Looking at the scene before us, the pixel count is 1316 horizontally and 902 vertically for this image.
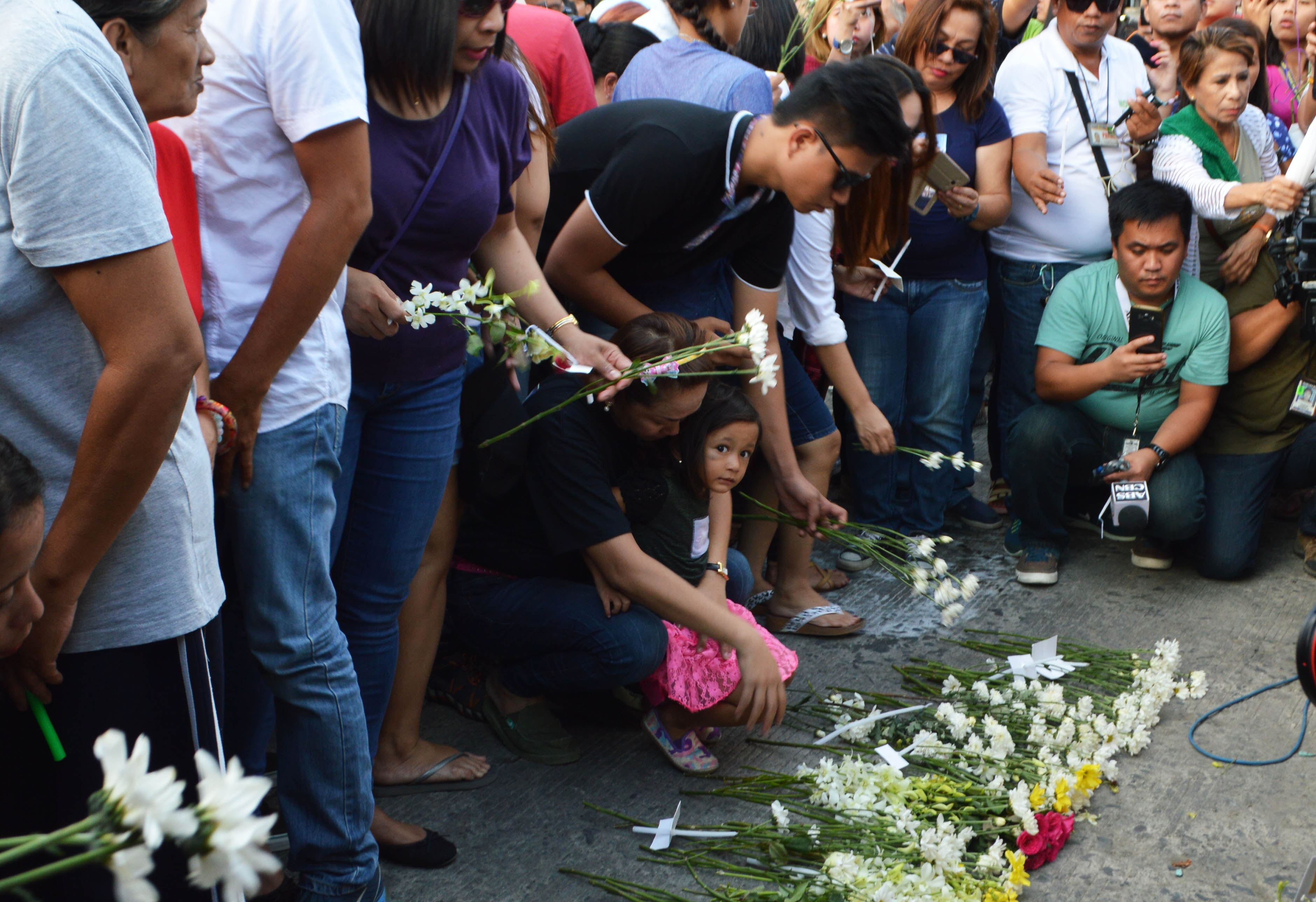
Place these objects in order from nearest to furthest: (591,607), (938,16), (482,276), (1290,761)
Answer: (482,276) → (591,607) → (1290,761) → (938,16)

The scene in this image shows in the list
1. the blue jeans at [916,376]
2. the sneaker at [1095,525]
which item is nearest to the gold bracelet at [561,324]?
the blue jeans at [916,376]

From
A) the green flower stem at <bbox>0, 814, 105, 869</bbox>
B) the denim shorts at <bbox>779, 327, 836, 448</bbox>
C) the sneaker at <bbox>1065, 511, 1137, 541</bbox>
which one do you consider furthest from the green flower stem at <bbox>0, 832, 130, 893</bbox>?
the sneaker at <bbox>1065, 511, 1137, 541</bbox>

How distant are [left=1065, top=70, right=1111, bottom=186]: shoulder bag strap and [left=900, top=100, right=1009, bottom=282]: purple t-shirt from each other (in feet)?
1.02

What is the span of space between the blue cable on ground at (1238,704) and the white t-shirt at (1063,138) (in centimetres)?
176

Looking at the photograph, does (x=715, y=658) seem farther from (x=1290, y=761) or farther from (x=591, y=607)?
(x=1290, y=761)

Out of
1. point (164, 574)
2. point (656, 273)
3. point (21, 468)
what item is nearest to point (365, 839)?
point (164, 574)

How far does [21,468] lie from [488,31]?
113 cm

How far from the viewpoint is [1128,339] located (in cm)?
412

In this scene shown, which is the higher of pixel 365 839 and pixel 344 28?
pixel 344 28

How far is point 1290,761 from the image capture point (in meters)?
2.96

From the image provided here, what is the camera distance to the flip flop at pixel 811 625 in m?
3.57

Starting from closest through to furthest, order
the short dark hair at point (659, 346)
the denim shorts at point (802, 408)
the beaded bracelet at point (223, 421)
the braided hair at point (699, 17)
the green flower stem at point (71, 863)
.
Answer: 1. the green flower stem at point (71, 863)
2. the beaded bracelet at point (223, 421)
3. the short dark hair at point (659, 346)
4. the braided hair at point (699, 17)
5. the denim shorts at point (802, 408)

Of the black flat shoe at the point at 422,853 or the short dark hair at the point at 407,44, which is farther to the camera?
the black flat shoe at the point at 422,853

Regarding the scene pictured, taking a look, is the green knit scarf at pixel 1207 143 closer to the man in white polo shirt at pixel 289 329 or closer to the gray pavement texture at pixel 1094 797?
the gray pavement texture at pixel 1094 797
